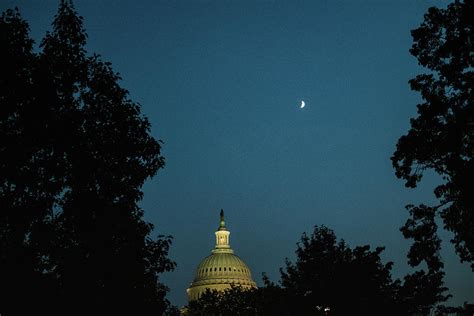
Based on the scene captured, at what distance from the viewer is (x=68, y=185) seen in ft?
62.8

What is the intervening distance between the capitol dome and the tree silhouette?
148 metres

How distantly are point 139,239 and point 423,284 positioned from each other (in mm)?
34150

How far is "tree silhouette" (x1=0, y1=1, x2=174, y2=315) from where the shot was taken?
732 inches

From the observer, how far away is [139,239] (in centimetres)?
1970

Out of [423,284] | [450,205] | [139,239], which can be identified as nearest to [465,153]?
[450,205]

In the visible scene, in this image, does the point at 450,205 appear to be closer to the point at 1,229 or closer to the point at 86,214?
the point at 86,214

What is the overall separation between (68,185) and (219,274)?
158 m

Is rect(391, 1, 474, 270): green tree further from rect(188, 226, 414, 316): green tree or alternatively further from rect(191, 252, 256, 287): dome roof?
rect(191, 252, 256, 287): dome roof

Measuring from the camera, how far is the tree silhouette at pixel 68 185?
1859 cm

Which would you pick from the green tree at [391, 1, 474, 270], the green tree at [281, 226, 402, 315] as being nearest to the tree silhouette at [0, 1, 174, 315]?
the green tree at [391, 1, 474, 270]

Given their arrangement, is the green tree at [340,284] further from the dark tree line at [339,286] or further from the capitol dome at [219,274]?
the capitol dome at [219,274]

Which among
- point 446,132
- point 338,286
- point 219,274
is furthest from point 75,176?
point 219,274

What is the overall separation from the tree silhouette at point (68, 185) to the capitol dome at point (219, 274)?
14836 cm

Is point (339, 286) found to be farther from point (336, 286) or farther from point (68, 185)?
point (68, 185)
